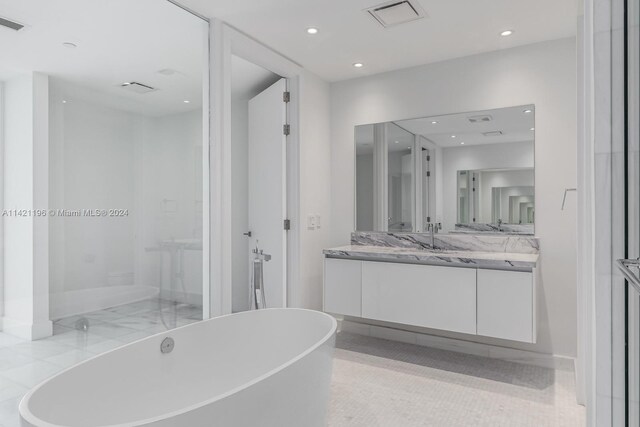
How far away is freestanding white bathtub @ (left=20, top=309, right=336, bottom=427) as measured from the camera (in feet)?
4.42

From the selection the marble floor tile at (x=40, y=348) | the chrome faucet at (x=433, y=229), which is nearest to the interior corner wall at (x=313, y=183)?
the chrome faucet at (x=433, y=229)

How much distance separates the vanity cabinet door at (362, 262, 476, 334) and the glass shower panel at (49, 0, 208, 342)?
1.24 m

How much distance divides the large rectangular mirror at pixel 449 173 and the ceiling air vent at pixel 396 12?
0.98 m

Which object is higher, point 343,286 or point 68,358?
point 343,286

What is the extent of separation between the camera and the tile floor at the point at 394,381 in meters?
1.90

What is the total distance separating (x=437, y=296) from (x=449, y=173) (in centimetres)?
109

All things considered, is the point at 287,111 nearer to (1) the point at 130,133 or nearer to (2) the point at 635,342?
(1) the point at 130,133

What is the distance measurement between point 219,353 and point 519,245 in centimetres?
225

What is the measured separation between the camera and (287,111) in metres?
3.46

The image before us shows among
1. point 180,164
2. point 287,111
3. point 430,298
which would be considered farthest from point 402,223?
point 180,164

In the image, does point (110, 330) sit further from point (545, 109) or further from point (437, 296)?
point (545, 109)

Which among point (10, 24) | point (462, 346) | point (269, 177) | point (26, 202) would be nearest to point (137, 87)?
point (10, 24)

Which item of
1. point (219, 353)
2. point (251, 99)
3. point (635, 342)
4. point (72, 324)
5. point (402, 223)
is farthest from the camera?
point (402, 223)

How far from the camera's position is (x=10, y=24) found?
1788 millimetres
